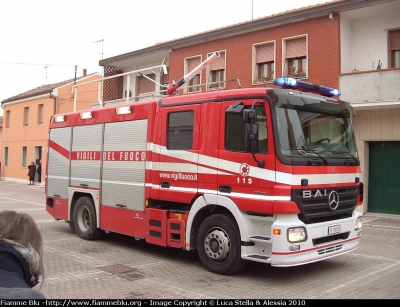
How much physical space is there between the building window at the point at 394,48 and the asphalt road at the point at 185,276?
7.29m

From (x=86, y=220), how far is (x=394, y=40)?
37.5 ft

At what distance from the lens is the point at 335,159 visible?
265 inches

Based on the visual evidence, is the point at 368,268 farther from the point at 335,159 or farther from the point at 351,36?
the point at 351,36

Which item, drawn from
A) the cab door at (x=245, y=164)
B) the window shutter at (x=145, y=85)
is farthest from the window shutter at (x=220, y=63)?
the cab door at (x=245, y=164)

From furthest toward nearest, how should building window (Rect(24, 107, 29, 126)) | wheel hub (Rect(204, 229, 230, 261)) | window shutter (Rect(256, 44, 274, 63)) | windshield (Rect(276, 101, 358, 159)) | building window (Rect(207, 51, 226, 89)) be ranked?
building window (Rect(24, 107, 29, 126)) < building window (Rect(207, 51, 226, 89)) < window shutter (Rect(256, 44, 274, 63)) < wheel hub (Rect(204, 229, 230, 261)) < windshield (Rect(276, 101, 358, 159))

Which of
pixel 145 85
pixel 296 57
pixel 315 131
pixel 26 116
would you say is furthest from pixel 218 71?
pixel 26 116

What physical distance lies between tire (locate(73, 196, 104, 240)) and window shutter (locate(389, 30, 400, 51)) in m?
11.1

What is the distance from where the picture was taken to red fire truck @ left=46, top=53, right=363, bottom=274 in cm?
609

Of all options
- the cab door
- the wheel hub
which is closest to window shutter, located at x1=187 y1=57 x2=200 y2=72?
the cab door

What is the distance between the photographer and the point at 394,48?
46.7 ft

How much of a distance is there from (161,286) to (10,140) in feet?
111

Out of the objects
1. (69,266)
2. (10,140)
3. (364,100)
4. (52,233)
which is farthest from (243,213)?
(10,140)

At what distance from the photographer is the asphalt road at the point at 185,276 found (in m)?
5.78

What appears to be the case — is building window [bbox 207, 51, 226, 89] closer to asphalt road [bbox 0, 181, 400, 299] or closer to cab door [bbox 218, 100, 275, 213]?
asphalt road [bbox 0, 181, 400, 299]
